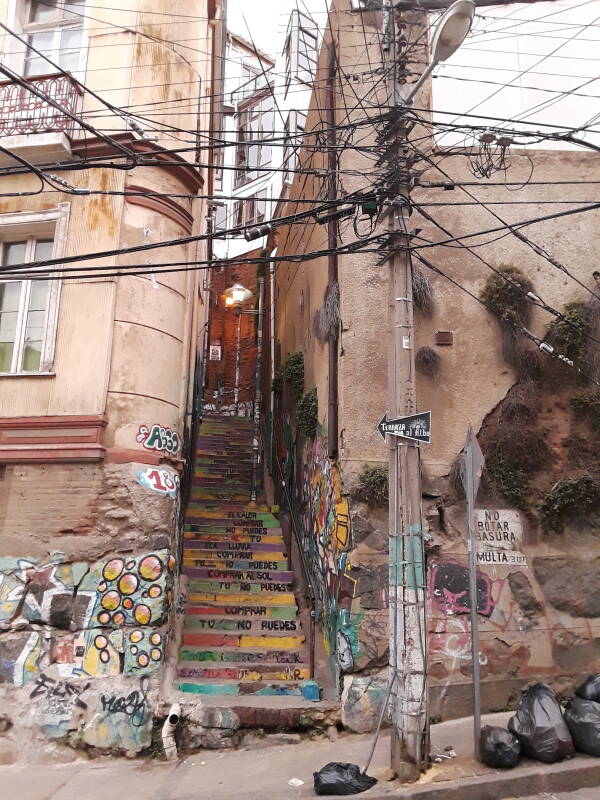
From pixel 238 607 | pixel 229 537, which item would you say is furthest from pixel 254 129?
pixel 238 607

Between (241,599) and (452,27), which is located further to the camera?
(241,599)

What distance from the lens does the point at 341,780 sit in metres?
5.57

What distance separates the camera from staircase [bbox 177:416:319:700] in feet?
26.2

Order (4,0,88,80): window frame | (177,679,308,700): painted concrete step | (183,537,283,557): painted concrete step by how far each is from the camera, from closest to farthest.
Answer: (177,679,308,700): painted concrete step
(4,0,88,80): window frame
(183,537,283,557): painted concrete step

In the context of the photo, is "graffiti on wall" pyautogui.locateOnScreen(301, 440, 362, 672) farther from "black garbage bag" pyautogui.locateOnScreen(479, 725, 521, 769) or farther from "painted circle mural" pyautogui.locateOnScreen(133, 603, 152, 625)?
"painted circle mural" pyautogui.locateOnScreen(133, 603, 152, 625)

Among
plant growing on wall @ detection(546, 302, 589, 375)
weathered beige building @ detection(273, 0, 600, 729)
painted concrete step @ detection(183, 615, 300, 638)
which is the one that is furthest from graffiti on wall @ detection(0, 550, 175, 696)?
plant growing on wall @ detection(546, 302, 589, 375)

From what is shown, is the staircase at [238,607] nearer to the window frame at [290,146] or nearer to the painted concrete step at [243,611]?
the painted concrete step at [243,611]

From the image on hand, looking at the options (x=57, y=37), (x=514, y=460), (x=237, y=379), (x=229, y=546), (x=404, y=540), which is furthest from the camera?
(x=237, y=379)

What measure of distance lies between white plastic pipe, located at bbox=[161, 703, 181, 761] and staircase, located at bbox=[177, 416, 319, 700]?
2.13 ft

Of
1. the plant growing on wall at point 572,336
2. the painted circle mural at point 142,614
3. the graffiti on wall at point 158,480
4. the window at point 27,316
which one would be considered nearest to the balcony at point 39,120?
the window at point 27,316

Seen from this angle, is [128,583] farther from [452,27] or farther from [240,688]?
[452,27]

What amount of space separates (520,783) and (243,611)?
4.37m

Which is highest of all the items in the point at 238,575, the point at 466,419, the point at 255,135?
the point at 255,135

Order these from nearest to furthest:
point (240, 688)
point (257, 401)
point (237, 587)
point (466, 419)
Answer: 1. point (240, 688)
2. point (466, 419)
3. point (237, 587)
4. point (257, 401)
